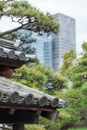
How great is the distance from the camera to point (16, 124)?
489 centimetres

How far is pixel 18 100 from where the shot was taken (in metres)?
4.18

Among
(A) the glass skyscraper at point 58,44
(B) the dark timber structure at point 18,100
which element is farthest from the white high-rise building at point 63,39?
(B) the dark timber structure at point 18,100

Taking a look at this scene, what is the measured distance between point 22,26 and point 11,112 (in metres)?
8.99

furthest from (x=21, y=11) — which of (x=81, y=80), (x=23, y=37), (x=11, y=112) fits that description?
(x=81, y=80)

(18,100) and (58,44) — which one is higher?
(58,44)

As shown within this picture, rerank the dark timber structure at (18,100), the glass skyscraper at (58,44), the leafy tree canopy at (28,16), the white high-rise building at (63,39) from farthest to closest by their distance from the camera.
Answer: the glass skyscraper at (58,44), the white high-rise building at (63,39), the leafy tree canopy at (28,16), the dark timber structure at (18,100)

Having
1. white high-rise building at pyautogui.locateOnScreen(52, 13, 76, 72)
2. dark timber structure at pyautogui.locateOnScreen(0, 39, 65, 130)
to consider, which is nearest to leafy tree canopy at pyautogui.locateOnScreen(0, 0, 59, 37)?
dark timber structure at pyautogui.locateOnScreen(0, 39, 65, 130)

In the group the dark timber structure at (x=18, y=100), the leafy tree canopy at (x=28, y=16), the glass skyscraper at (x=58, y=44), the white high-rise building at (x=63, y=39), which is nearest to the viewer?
the dark timber structure at (x=18, y=100)

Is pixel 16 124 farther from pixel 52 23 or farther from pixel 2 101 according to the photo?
pixel 52 23

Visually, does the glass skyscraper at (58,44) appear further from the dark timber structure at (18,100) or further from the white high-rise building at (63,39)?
the dark timber structure at (18,100)

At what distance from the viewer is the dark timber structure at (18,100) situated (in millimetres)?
4152

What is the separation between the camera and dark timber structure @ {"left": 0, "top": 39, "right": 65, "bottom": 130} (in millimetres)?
4152

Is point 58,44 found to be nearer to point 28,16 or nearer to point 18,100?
point 28,16

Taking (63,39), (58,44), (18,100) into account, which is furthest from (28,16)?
(63,39)
